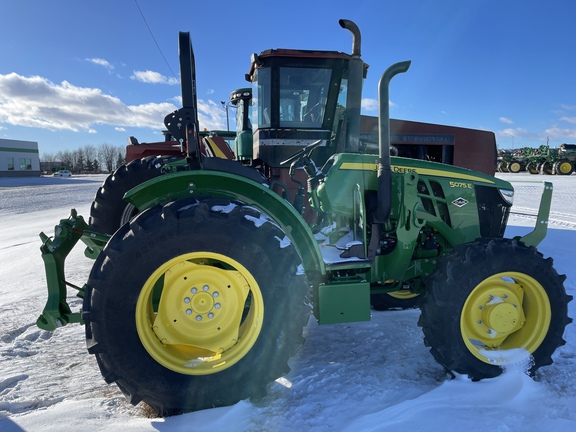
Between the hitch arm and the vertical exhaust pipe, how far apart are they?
2627mm

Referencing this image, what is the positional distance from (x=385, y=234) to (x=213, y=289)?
4.40 ft

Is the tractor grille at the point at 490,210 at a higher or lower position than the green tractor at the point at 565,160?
lower

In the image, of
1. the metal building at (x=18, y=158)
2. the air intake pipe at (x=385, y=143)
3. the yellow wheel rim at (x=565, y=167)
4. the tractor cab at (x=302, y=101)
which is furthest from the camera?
the metal building at (x=18, y=158)

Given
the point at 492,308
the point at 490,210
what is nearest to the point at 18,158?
the point at 490,210

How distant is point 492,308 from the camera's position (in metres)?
2.56

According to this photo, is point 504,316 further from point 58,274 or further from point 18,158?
point 18,158

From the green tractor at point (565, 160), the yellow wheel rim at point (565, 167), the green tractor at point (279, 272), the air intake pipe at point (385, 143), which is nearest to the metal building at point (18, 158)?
the green tractor at point (565, 160)

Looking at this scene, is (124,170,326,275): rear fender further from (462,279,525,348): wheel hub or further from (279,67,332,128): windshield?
(279,67,332,128): windshield

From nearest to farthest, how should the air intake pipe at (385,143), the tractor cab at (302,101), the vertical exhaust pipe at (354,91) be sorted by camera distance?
the air intake pipe at (385,143), the vertical exhaust pipe at (354,91), the tractor cab at (302,101)

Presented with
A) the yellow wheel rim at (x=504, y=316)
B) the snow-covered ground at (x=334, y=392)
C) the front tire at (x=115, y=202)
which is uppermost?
the front tire at (x=115, y=202)

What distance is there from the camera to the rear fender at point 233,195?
7.60 feet

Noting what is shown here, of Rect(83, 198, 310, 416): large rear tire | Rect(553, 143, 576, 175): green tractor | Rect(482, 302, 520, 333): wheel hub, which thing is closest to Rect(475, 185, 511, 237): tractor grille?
Rect(482, 302, 520, 333): wheel hub

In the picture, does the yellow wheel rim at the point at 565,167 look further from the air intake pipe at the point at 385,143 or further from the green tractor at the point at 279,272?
the air intake pipe at the point at 385,143

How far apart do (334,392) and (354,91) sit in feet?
10.2
